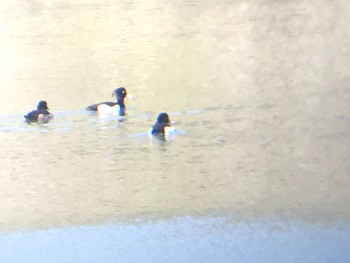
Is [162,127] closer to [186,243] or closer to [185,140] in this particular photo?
[185,140]

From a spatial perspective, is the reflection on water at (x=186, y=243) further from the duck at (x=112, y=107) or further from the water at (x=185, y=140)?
the duck at (x=112, y=107)

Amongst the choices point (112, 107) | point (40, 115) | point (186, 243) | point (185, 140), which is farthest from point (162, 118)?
point (186, 243)

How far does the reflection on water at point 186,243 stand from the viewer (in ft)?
29.2

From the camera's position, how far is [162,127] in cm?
1376

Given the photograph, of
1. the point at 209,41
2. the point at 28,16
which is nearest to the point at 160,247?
the point at 209,41

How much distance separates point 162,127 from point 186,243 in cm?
456

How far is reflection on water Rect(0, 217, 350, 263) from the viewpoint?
8898 millimetres

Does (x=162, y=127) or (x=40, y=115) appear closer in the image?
(x=162, y=127)

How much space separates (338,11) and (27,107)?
12137 mm

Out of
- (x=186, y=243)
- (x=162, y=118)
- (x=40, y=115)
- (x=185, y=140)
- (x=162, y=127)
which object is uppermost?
(x=40, y=115)

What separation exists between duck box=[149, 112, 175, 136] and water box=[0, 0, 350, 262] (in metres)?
0.15

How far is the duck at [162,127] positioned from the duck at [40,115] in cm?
200

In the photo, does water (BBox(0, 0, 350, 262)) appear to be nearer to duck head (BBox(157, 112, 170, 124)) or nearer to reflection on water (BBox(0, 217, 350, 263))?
reflection on water (BBox(0, 217, 350, 263))

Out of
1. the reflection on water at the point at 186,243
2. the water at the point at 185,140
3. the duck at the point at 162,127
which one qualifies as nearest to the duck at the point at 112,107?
the water at the point at 185,140
